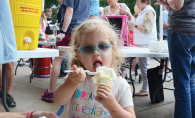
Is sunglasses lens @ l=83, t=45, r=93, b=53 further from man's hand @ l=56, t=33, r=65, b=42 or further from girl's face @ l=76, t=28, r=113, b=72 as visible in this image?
man's hand @ l=56, t=33, r=65, b=42

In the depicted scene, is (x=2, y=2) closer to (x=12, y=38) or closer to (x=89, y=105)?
(x=12, y=38)

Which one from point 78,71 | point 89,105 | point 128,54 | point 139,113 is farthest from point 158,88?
point 78,71

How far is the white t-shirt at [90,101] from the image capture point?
140 centimetres

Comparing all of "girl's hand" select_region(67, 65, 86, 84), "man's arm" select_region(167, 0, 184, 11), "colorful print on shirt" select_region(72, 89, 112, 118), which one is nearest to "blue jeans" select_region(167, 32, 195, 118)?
"man's arm" select_region(167, 0, 184, 11)

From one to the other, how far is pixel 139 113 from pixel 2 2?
2556 millimetres

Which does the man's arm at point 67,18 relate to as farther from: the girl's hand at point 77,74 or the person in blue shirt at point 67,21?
the girl's hand at point 77,74

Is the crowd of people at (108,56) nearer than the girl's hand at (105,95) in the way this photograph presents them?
No

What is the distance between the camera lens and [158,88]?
11.6 feet

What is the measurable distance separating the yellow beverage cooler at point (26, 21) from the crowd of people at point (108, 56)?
41 centimetres

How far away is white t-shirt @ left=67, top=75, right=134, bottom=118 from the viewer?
4.61 feet

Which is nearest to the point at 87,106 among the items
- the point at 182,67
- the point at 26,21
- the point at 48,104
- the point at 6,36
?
the point at 6,36

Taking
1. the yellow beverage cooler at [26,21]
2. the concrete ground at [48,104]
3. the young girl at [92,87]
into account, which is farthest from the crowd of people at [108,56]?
the yellow beverage cooler at [26,21]

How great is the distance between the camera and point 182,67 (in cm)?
227

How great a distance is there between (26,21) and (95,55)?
849 mm
